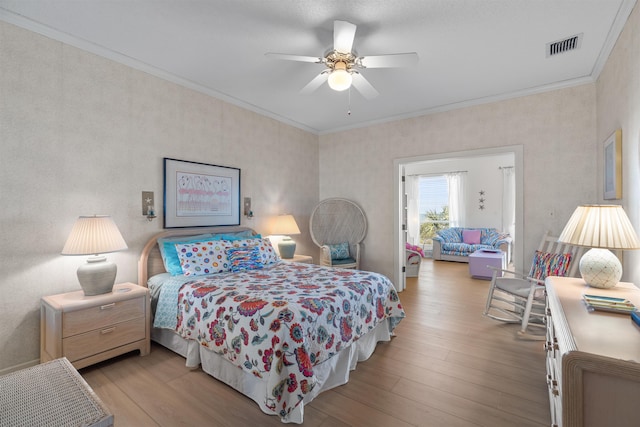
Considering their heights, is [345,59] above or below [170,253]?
above

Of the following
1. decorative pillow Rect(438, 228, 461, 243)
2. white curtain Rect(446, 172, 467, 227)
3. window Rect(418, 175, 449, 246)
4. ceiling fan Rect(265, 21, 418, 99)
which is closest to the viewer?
ceiling fan Rect(265, 21, 418, 99)

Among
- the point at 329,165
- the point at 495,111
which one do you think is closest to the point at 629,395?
the point at 495,111

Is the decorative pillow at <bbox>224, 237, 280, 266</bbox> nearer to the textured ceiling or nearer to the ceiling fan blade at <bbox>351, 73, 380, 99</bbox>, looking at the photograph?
the textured ceiling

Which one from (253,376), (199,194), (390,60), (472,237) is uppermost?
(390,60)

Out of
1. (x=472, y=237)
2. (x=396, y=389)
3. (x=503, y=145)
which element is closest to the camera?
(x=396, y=389)

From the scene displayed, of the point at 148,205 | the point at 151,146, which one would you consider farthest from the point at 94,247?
the point at 151,146

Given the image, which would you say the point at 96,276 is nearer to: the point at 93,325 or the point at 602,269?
the point at 93,325

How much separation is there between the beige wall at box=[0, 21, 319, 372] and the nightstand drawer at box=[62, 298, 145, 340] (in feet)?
1.56

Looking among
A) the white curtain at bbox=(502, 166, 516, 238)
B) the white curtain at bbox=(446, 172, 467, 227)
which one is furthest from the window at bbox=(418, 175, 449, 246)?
the white curtain at bbox=(502, 166, 516, 238)

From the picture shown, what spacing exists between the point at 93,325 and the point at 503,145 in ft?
15.1

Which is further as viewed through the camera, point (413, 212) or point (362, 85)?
point (413, 212)

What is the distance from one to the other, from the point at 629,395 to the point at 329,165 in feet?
15.1

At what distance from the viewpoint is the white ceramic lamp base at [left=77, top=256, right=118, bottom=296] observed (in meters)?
2.25

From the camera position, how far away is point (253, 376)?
1.92 m
